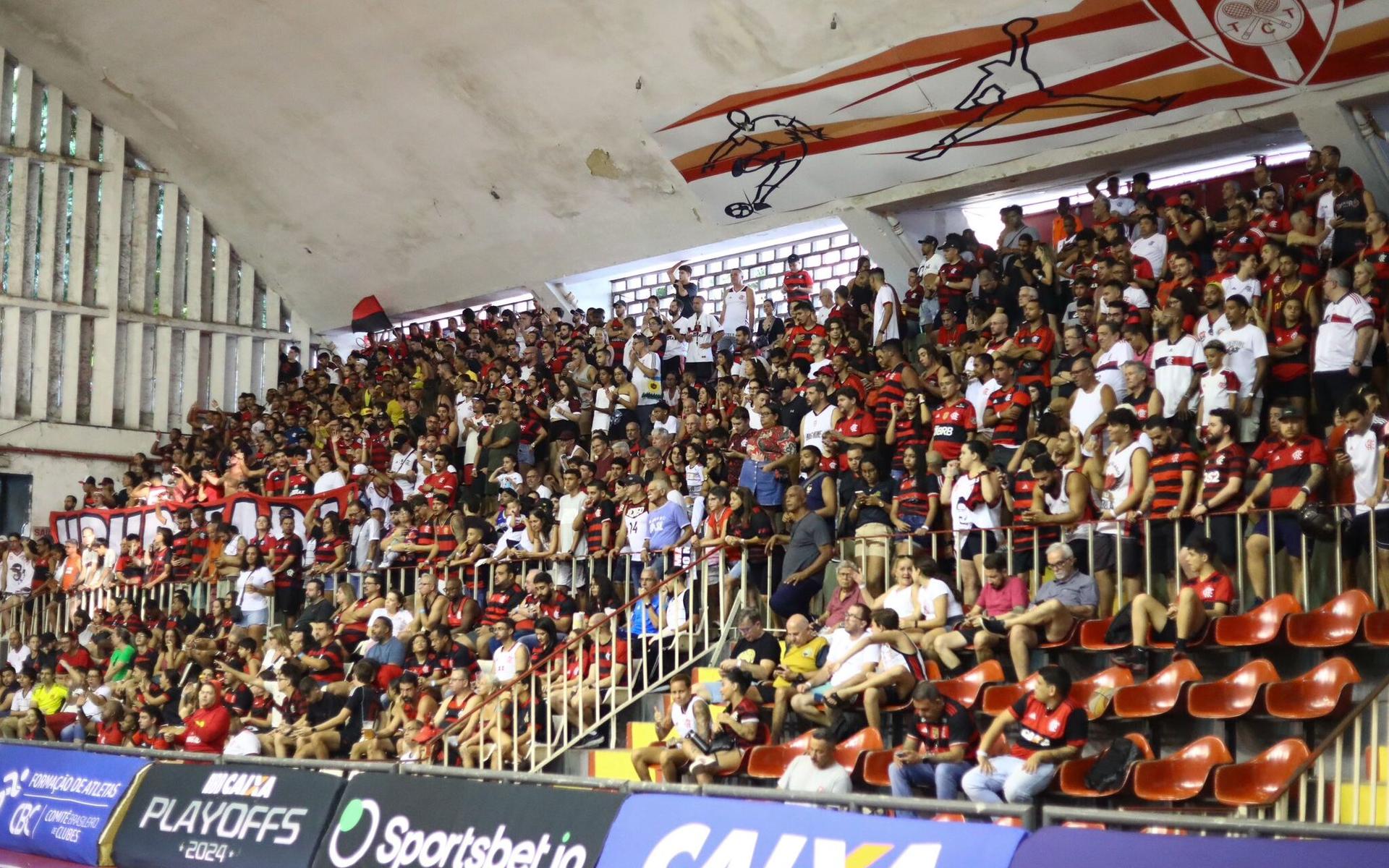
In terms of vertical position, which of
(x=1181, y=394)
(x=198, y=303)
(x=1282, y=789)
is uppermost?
(x=198, y=303)

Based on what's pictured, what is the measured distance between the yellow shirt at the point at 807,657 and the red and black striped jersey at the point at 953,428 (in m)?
2.24

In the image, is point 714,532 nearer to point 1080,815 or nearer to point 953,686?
point 953,686

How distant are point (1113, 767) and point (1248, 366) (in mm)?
4555

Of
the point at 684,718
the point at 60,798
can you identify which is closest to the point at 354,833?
the point at 684,718

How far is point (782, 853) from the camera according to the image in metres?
7.58

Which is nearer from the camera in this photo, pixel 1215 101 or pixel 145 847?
pixel 145 847

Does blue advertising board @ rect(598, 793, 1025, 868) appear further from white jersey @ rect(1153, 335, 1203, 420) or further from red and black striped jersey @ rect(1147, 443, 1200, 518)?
white jersey @ rect(1153, 335, 1203, 420)

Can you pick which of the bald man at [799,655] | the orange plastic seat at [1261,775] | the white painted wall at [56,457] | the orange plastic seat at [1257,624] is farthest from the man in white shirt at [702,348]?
the white painted wall at [56,457]

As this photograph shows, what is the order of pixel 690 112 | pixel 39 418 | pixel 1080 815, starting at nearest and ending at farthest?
pixel 1080 815 < pixel 690 112 < pixel 39 418

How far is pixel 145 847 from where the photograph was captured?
11.2 metres

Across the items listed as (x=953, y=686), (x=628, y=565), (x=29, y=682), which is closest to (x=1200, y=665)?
(x=953, y=686)

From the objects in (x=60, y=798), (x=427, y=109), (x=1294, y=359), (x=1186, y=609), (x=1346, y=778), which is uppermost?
(x=427, y=109)

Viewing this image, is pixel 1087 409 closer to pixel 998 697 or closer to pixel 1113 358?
pixel 1113 358

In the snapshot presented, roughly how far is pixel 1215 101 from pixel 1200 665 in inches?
286
